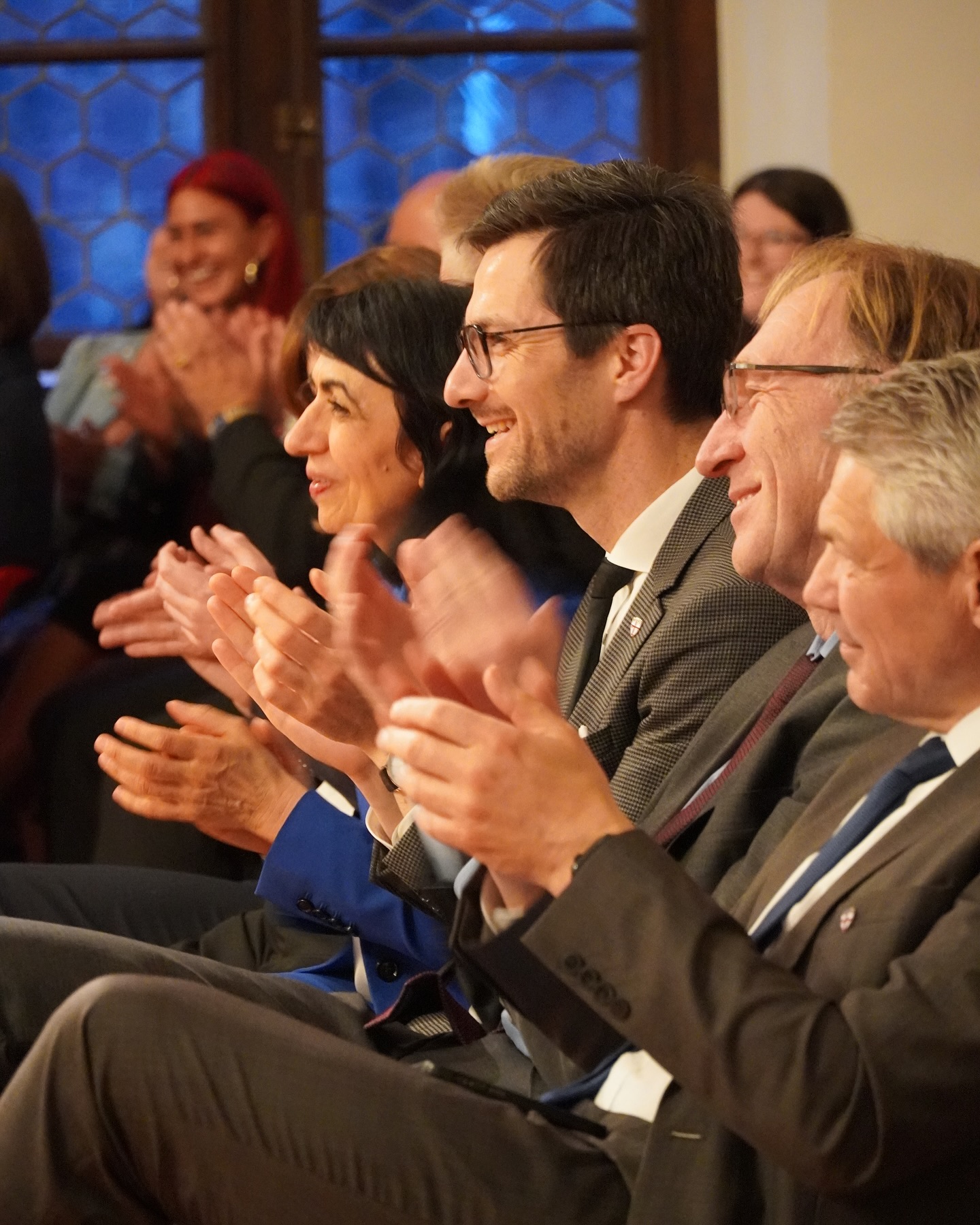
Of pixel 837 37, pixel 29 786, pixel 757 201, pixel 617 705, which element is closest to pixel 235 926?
pixel 617 705

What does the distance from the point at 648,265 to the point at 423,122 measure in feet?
7.47

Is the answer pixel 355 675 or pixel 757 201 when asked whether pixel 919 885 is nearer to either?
pixel 355 675

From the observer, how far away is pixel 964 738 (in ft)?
3.78

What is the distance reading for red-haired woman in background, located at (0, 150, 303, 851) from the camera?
10.5 ft

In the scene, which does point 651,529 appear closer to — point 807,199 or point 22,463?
point 22,463

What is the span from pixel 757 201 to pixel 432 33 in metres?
1.06

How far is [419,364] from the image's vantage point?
228cm

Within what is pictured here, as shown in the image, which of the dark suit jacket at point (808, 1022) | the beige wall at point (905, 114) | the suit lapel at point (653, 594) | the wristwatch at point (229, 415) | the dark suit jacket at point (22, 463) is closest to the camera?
the dark suit jacket at point (808, 1022)

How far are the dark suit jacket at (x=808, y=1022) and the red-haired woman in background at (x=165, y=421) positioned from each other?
219cm

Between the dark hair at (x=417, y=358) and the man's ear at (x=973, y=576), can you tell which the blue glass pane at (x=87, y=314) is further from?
the man's ear at (x=973, y=576)

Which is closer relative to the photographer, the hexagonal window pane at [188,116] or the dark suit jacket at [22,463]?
the dark suit jacket at [22,463]

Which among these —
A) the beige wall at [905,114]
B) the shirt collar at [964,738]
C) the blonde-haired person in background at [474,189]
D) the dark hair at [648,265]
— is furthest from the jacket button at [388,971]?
the beige wall at [905,114]

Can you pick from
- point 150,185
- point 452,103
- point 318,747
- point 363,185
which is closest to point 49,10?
point 150,185

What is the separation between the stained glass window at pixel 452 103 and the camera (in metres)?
4.07
